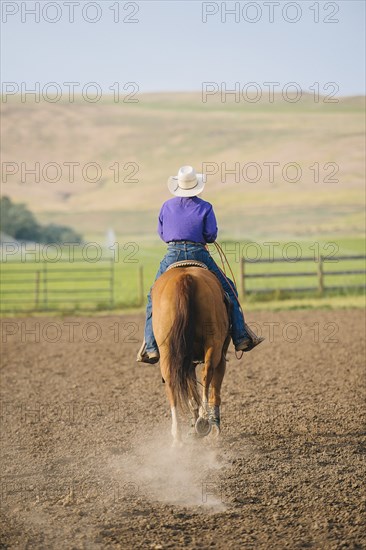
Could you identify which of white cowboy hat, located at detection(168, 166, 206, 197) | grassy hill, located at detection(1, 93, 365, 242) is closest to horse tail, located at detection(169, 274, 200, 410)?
white cowboy hat, located at detection(168, 166, 206, 197)

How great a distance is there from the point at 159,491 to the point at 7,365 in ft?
24.7

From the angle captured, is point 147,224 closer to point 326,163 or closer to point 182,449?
point 326,163

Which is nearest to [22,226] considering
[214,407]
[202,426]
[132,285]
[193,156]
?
[132,285]

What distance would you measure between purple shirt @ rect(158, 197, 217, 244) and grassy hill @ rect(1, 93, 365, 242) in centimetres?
A: 3671

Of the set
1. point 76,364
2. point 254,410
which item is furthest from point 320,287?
point 254,410

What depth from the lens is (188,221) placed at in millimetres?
6637

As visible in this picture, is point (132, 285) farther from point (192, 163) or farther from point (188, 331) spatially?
point (192, 163)

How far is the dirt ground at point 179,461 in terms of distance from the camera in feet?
15.5

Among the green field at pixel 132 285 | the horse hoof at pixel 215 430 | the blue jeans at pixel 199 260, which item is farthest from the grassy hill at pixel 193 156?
the horse hoof at pixel 215 430

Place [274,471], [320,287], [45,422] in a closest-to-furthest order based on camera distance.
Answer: [274,471]
[45,422]
[320,287]

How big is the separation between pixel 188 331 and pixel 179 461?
1.16 meters

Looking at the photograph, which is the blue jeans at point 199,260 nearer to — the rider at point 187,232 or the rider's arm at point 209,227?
the rider at point 187,232

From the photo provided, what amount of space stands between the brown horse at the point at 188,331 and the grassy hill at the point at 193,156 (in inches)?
1462

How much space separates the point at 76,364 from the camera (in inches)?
495
